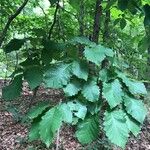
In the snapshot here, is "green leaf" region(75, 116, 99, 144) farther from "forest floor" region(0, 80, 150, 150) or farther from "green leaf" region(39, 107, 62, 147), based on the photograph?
"forest floor" region(0, 80, 150, 150)

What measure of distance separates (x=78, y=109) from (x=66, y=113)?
7 cm

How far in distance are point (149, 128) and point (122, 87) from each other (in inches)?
251

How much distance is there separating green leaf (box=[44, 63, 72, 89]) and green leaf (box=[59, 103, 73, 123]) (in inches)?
4.0

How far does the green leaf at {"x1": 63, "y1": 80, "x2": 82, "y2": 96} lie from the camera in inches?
62.9

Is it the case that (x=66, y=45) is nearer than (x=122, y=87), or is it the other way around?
(x=122, y=87)

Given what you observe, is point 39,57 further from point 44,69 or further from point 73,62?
point 73,62

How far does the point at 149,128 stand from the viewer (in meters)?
7.73

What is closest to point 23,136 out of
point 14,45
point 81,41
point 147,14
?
point 14,45

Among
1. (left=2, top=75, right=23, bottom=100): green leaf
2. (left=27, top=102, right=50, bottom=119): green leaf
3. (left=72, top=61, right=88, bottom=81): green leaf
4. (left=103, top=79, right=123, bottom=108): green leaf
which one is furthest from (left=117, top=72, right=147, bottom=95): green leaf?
(left=2, top=75, right=23, bottom=100): green leaf

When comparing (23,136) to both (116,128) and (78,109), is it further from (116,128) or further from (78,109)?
(116,128)

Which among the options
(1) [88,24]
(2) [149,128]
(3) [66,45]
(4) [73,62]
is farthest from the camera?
(2) [149,128]

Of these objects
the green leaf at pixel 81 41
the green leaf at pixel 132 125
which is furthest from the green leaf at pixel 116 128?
the green leaf at pixel 81 41

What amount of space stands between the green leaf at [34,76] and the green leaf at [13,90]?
5 cm

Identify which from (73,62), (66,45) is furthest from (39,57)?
(73,62)
